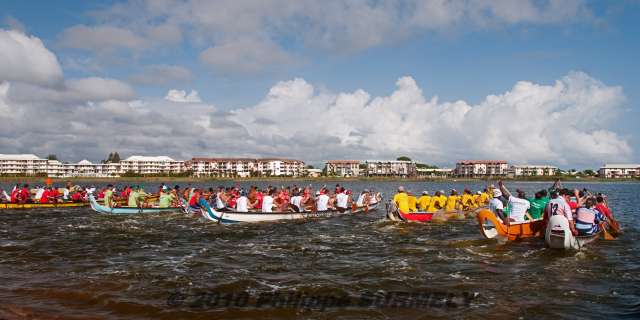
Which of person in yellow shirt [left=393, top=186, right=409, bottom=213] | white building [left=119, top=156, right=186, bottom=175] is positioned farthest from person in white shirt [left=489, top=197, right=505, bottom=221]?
white building [left=119, top=156, right=186, bottom=175]

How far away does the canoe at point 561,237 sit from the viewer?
14.3 m

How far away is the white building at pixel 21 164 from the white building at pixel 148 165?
2833cm

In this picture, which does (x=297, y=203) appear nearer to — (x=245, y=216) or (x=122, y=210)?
(x=245, y=216)

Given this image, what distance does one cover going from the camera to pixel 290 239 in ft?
60.3

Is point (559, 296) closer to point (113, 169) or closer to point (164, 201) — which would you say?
point (164, 201)

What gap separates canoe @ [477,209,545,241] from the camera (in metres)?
16.3

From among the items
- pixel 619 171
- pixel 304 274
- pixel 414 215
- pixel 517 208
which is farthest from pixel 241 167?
pixel 304 274

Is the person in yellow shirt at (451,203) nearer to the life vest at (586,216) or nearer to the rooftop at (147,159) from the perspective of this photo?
the life vest at (586,216)

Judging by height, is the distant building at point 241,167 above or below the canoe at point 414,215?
above

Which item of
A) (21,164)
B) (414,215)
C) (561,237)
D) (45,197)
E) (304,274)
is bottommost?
(304,274)

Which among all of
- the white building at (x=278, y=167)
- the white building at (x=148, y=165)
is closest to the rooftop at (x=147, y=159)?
the white building at (x=148, y=165)

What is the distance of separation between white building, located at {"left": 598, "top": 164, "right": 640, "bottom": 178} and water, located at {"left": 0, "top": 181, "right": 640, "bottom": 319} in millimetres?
202186

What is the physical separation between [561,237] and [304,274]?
850 cm

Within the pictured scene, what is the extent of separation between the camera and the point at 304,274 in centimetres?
1213
